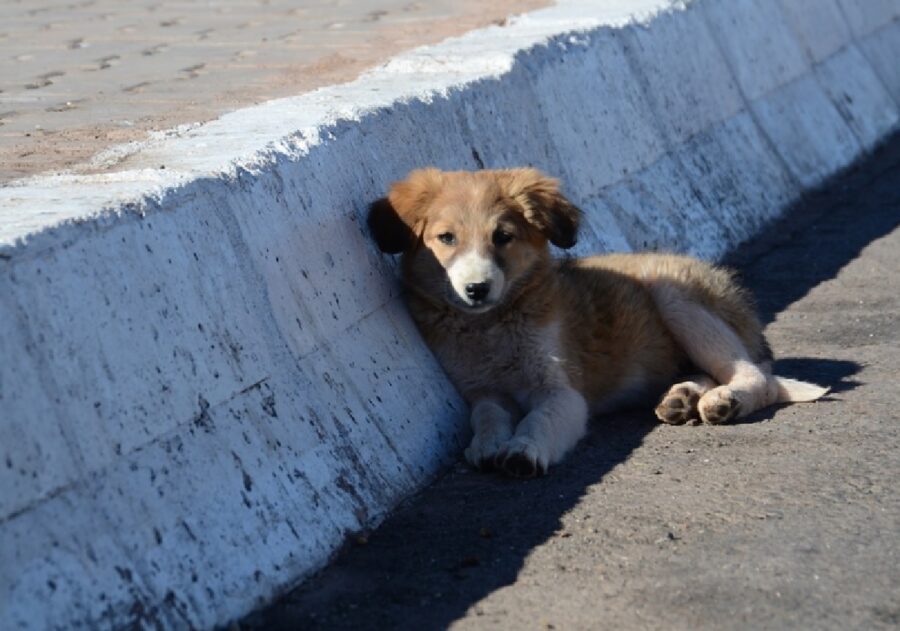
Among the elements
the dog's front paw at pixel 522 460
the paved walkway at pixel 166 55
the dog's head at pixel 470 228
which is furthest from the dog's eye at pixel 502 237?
the paved walkway at pixel 166 55

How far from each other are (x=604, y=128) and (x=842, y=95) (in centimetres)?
378

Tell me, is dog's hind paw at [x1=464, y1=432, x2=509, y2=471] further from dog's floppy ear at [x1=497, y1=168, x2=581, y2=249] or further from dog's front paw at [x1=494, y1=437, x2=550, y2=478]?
dog's floppy ear at [x1=497, y1=168, x2=581, y2=249]

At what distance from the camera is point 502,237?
20.6ft

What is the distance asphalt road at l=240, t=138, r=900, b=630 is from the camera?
4.30 meters

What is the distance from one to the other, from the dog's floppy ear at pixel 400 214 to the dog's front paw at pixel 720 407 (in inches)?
50.2

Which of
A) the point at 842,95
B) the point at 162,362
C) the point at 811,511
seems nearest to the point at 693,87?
the point at 842,95

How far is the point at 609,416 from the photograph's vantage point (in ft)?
21.9

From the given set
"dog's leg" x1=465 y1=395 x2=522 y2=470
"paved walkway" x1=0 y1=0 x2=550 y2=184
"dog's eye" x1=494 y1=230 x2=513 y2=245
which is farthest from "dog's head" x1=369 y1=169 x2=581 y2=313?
"paved walkway" x1=0 y1=0 x2=550 y2=184

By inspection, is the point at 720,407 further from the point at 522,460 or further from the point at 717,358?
the point at 522,460

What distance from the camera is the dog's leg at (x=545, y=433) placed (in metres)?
5.59

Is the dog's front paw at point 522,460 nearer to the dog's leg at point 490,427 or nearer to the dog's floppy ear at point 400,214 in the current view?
the dog's leg at point 490,427

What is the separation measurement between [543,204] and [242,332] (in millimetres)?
1820

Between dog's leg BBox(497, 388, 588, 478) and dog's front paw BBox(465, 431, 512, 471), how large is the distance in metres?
0.04

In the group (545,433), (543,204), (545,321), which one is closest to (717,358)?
(545,321)
